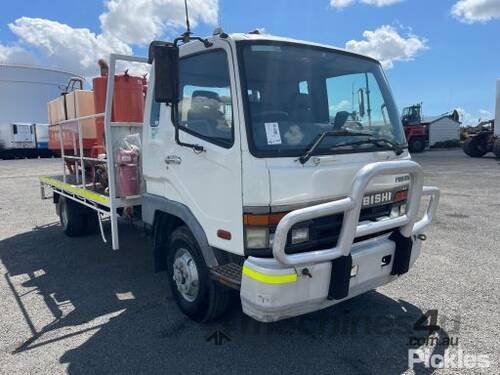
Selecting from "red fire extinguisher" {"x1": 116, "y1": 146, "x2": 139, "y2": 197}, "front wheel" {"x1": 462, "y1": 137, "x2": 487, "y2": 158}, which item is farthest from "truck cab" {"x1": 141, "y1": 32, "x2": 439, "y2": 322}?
"front wheel" {"x1": 462, "y1": 137, "x2": 487, "y2": 158}

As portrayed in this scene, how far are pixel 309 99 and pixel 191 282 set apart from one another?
5.90 ft

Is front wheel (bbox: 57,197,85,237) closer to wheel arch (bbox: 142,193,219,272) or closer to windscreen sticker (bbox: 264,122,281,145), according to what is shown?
wheel arch (bbox: 142,193,219,272)

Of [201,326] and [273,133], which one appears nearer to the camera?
[273,133]

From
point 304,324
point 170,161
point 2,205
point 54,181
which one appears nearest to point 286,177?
point 170,161

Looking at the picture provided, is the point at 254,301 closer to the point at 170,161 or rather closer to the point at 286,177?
the point at 286,177

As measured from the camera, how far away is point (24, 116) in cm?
5153

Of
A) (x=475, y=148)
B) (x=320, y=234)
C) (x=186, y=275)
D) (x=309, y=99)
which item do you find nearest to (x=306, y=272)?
(x=320, y=234)

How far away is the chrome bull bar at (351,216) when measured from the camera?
246 centimetres

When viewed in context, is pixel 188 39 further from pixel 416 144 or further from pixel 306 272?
pixel 416 144

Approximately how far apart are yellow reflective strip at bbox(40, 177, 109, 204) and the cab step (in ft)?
6.01

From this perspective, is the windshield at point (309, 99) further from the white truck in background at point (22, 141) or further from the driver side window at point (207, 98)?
the white truck in background at point (22, 141)

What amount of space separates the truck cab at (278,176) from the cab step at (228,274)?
1 cm

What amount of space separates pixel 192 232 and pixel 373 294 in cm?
200

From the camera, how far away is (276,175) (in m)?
2.65
